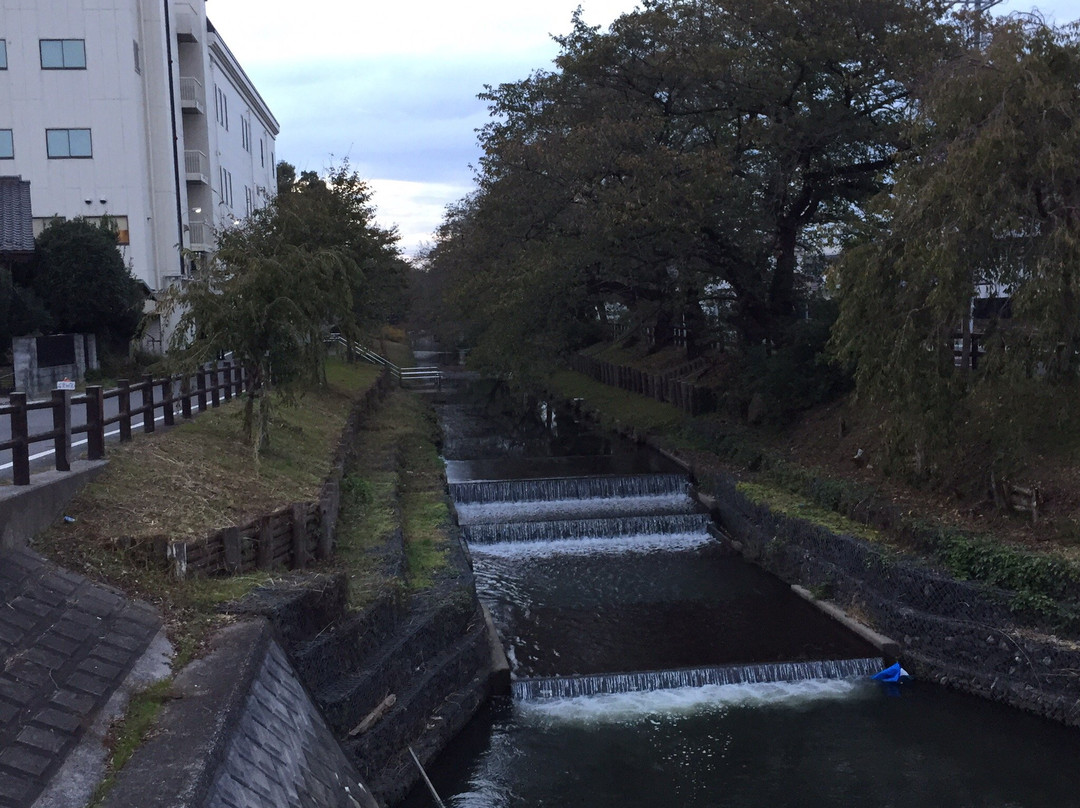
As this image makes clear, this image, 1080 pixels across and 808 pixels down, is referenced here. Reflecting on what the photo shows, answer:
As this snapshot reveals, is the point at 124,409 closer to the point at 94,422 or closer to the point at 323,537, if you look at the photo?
the point at 94,422

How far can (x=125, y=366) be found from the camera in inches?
1092

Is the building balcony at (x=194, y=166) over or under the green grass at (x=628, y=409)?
over

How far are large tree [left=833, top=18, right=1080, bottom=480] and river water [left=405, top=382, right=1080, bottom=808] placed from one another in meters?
3.94

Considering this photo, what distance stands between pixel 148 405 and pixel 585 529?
9.39 metres

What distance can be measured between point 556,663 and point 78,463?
699 centimetres

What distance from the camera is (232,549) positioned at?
11.1m

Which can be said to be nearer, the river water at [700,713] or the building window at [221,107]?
the river water at [700,713]

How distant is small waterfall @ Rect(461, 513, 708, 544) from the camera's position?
2098 cm

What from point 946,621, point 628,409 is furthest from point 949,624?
point 628,409

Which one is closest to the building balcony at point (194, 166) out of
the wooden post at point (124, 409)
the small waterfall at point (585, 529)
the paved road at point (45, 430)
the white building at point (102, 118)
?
the white building at point (102, 118)

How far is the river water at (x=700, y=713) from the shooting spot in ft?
36.3

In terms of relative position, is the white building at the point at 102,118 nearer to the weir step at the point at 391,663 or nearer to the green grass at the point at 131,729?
the weir step at the point at 391,663

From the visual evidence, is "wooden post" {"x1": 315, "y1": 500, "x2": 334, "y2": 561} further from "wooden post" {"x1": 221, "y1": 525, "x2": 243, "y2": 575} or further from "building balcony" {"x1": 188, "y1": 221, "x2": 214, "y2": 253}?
"building balcony" {"x1": 188, "y1": 221, "x2": 214, "y2": 253}

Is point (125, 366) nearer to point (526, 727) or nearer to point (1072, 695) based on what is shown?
point (526, 727)
